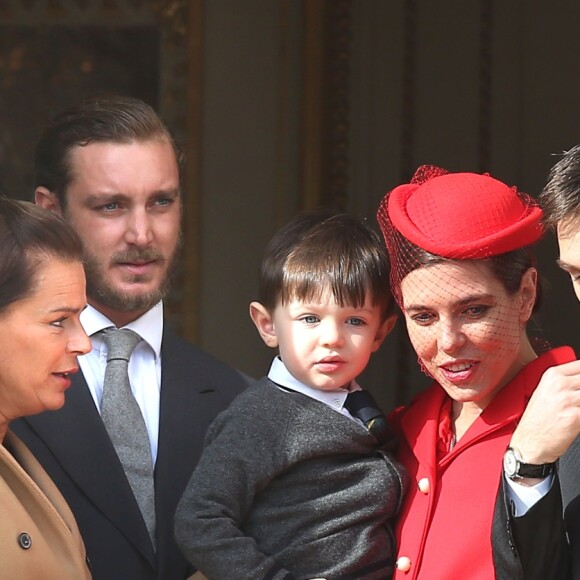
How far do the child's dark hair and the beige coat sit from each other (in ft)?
2.01

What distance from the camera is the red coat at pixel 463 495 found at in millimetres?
2625

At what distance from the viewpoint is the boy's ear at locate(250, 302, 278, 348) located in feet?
9.94

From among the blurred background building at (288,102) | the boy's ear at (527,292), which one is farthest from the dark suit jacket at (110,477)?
the blurred background building at (288,102)

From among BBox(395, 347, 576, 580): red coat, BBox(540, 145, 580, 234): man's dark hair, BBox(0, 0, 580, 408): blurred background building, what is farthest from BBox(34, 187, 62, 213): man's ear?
BBox(0, 0, 580, 408): blurred background building

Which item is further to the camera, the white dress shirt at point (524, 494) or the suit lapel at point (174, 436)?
the suit lapel at point (174, 436)

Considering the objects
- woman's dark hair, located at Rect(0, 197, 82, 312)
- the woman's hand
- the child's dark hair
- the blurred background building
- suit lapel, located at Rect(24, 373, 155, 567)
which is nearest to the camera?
the woman's hand

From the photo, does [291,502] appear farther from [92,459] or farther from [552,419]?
[552,419]

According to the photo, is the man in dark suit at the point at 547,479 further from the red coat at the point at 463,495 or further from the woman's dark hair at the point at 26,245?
the woman's dark hair at the point at 26,245

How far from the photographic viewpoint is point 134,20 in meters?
4.96

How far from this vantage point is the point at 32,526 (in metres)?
2.58

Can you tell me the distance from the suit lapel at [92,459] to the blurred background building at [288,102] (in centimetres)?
193

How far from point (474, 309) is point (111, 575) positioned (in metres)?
0.95

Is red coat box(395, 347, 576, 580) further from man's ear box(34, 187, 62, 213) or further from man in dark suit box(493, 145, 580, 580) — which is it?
man's ear box(34, 187, 62, 213)

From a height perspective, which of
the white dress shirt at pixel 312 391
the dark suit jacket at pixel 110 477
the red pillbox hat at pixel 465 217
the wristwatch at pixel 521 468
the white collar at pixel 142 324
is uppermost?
the red pillbox hat at pixel 465 217
